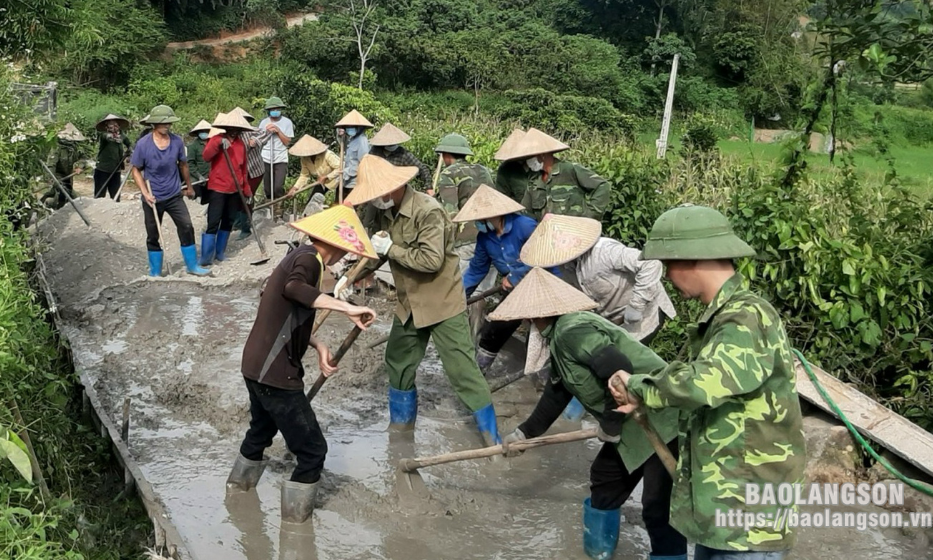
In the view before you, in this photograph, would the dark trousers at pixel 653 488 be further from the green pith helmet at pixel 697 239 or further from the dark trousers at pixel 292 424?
the dark trousers at pixel 292 424

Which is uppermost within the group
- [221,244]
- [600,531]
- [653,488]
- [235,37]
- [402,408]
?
[653,488]

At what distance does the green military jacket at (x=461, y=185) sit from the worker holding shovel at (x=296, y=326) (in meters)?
2.77

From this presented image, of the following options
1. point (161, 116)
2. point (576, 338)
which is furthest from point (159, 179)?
point (576, 338)

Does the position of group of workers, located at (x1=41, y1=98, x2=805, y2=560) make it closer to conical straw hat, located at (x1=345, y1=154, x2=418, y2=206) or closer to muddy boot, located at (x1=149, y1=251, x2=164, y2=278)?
conical straw hat, located at (x1=345, y1=154, x2=418, y2=206)

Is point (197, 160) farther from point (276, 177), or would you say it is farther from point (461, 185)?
point (461, 185)

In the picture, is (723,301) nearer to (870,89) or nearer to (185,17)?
(870,89)

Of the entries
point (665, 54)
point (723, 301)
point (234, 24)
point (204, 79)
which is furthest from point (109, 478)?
point (234, 24)

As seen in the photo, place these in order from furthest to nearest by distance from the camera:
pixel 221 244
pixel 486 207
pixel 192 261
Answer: pixel 221 244 → pixel 192 261 → pixel 486 207

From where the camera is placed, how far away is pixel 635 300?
194 inches

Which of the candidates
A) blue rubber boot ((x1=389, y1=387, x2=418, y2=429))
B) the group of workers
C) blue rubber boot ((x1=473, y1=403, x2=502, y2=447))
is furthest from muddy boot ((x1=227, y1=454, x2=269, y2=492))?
blue rubber boot ((x1=473, y1=403, x2=502, y2=447))

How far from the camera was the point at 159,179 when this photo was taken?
8406mm

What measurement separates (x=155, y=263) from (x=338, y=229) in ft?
18.0

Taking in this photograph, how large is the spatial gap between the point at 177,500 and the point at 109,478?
505mm

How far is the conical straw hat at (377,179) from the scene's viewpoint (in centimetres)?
466
